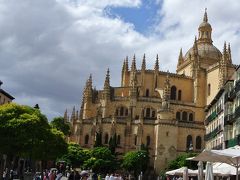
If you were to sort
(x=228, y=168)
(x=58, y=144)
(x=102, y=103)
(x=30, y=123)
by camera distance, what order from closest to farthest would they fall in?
(x=228, y=168) → (x=30, y=123) → (x=58, y=144) → (x=102, y=103)

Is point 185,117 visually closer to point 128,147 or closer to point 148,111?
point 148,111

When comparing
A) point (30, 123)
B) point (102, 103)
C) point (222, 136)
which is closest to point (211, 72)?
point (102, 103)

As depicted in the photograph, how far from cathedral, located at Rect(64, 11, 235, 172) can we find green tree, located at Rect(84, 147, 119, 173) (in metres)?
7.12

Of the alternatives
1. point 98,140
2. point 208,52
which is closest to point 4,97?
point 98,140

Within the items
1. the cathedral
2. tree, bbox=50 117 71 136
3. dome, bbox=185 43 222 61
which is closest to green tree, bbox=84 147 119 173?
the cathedral

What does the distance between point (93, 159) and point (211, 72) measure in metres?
29.5

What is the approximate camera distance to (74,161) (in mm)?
72750

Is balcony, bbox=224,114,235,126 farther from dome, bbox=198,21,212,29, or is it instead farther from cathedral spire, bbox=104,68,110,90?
dome, bbox=198,21,212,29

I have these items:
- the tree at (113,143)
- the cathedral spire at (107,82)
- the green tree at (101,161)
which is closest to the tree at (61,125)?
the cathedral spire at (107,82)

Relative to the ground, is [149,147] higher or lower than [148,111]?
lower

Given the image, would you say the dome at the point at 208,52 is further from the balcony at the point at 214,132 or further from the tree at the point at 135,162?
the balcony at the point at 214,132

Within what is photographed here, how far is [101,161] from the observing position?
68.2 meters

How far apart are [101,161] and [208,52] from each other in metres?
38.2

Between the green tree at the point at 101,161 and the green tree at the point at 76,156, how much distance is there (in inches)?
80.1
